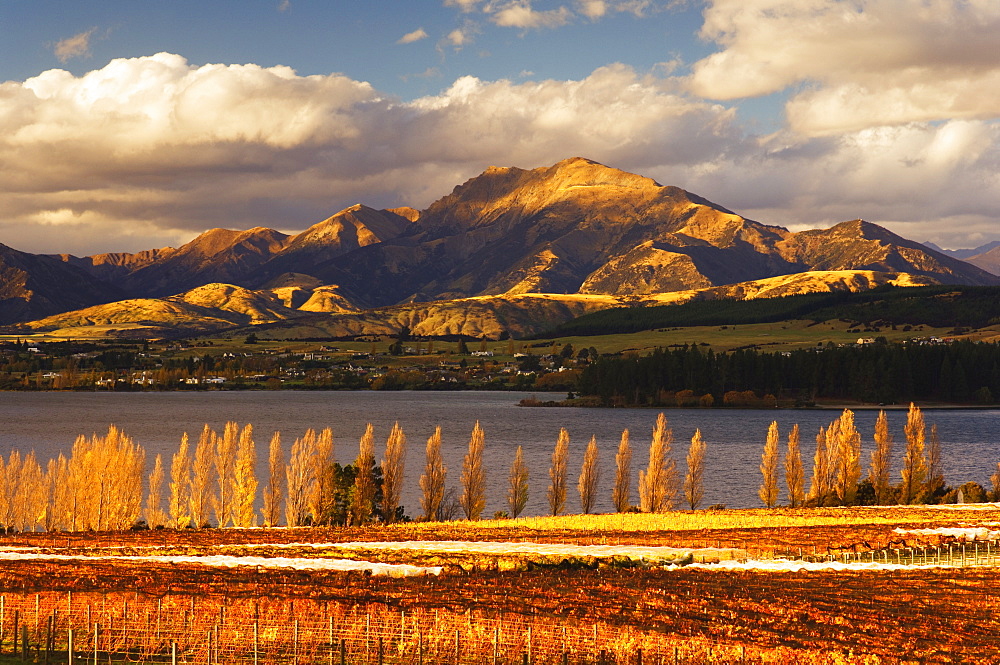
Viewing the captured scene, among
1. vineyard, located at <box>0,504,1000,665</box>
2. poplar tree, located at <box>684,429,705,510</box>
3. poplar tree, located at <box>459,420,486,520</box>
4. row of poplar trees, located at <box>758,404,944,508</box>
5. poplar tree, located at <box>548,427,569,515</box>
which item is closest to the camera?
vineyard, located at <box>0,504,1000,665</box>

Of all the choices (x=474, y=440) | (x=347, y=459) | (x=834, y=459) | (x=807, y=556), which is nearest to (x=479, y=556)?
(x=807, y=556)

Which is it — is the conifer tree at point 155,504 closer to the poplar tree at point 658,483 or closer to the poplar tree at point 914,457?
the poplar tree at point 658,483

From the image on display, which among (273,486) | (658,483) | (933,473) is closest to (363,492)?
(273,486)

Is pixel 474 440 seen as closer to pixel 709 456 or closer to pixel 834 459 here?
pixel 834 459

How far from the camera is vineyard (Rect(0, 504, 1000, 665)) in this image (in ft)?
119

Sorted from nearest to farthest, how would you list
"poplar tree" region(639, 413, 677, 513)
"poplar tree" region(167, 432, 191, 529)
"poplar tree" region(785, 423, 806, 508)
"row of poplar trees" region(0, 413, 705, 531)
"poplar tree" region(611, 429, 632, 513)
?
1. "row of poplar trees" region(0, 413, 705, 531)
2. "poplar tree" region(167, 432, 191, 529)
3. "poplar tree" region(639, 413, 677, 513)
4. "poplar tree" region(611, 429, 632, 513)
5. "poplar tree" region(785, 423, 806, 508)

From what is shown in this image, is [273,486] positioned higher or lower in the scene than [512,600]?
lower

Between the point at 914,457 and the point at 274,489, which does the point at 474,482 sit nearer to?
the point at 274,489

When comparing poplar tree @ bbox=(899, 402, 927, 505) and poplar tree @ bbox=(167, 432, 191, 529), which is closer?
poplar tree @ bbox=(167, 432, 191, 529)

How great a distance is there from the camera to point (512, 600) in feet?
143

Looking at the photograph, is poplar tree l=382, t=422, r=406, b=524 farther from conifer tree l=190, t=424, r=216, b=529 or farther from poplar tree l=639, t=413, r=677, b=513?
poplar tree l=639, t=413, r=677, b=513

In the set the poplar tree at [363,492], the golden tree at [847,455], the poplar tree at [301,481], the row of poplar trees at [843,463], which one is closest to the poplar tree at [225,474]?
the poplar tree at [301,481]

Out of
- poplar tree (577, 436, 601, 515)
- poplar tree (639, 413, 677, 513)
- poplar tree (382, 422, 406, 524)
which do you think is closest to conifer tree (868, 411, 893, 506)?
poplar tree (639, 413, 677, 513)

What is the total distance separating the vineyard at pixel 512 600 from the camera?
3612cm
